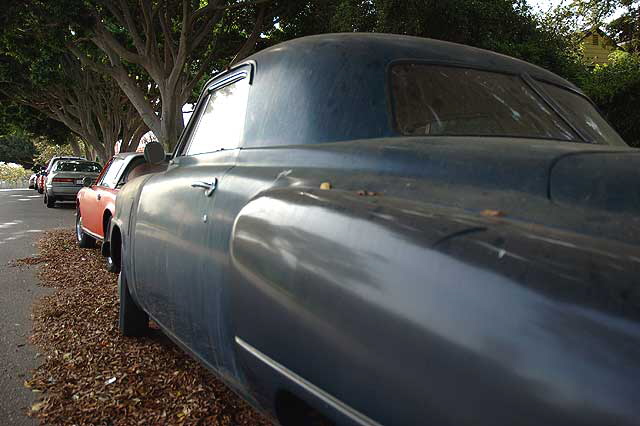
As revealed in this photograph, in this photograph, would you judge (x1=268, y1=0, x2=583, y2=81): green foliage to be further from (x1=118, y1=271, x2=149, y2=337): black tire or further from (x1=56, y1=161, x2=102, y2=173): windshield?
(x1=118, y1=271, x2=149, y2=337): black tire

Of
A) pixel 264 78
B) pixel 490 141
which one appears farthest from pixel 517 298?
pixel 264 78

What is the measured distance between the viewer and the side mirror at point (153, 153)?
3824mm

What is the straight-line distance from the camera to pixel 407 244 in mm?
1285

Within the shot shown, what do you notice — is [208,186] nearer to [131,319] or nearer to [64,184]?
[131,319]

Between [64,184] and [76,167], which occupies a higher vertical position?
[76,167]

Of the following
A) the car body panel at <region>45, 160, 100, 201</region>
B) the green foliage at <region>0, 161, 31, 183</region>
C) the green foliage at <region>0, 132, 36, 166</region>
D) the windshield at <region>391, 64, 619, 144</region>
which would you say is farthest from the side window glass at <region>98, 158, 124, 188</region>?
the green foliage at <region>0, 132, 36, 166</region>

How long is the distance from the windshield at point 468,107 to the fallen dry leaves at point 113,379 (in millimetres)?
1772

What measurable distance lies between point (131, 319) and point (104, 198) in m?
4.02

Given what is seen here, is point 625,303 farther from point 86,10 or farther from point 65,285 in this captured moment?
point 86,10

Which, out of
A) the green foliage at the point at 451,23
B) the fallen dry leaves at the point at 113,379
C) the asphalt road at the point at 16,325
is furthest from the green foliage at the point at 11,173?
the fallen dry leaves at the point at 113,379

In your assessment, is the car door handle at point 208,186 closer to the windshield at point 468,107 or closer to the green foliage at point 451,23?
the windshield at point 468,107

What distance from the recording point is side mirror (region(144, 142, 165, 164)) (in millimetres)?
3824

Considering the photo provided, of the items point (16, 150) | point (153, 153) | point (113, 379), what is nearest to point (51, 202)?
point (153, 153)

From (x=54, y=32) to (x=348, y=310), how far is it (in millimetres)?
16035
